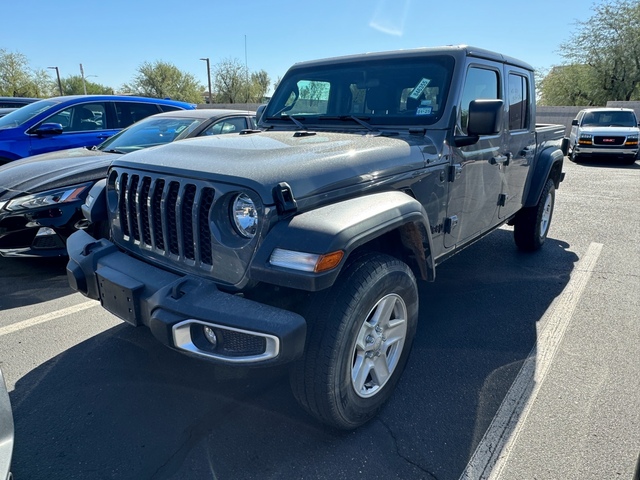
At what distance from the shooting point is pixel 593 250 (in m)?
5.49

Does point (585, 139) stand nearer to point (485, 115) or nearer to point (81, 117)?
point (485, 115)

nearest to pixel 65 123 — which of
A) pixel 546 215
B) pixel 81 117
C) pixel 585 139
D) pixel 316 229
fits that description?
pixel 81 117

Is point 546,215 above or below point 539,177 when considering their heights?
below

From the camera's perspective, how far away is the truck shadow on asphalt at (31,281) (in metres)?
3.99

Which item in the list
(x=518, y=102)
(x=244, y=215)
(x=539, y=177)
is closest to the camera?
(x=244, y=215)

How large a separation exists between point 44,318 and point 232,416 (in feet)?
6.98

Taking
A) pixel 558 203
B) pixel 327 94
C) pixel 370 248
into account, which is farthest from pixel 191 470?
pixel 558 203

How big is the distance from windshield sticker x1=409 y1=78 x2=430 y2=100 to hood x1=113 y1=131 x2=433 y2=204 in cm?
36

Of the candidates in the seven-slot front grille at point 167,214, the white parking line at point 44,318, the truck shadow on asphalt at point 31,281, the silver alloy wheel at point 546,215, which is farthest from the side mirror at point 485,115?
the truck shadow on asphalt at point 31,281

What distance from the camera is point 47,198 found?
4.16 m

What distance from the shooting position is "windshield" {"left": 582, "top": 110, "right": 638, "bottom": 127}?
1448 cm

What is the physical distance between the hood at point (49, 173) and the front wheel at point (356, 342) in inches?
133

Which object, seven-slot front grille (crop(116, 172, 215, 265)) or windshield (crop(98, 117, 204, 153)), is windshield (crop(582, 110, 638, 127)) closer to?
windshield (crop(98, 117, 204, 153))

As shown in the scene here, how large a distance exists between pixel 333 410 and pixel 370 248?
88 cm
